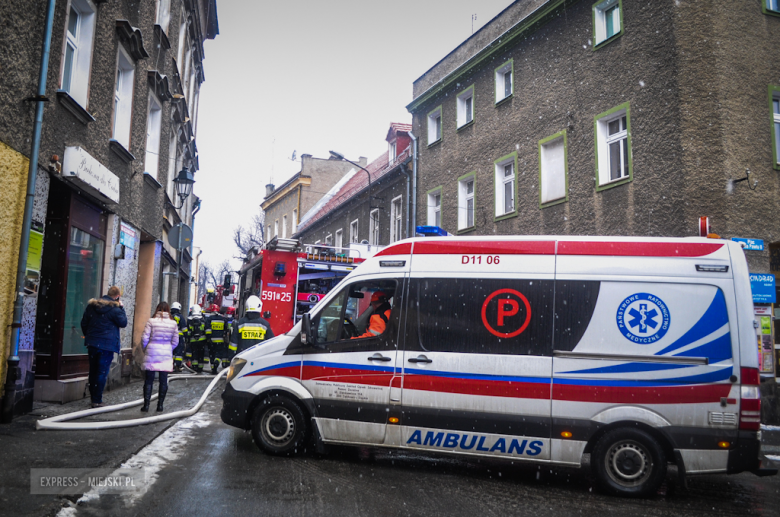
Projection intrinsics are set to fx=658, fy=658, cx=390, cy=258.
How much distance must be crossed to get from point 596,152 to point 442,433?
383 inches

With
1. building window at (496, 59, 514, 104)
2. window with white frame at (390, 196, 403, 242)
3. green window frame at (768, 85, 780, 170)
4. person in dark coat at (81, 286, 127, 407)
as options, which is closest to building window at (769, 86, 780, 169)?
green window frame at (768, 85, 780, 170)

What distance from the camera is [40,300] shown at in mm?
10125

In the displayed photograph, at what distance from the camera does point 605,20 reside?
14.6 metres

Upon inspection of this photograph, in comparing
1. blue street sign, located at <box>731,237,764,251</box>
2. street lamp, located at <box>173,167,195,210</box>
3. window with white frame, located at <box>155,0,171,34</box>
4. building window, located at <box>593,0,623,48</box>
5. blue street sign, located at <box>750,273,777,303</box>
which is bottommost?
blue street sign, located at <box>750,273,777,303</box>

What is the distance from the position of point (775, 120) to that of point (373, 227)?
57.0ft

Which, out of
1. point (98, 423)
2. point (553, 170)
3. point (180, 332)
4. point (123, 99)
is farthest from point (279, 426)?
point (553, 170)

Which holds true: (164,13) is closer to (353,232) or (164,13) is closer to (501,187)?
(501,187)

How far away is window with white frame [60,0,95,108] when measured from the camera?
9.91m

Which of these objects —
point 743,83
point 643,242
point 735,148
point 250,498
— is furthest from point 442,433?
point 743,83

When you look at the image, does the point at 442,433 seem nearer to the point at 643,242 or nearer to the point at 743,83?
the point at 643,242

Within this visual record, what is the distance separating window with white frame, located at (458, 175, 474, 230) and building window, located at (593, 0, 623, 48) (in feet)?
19.2

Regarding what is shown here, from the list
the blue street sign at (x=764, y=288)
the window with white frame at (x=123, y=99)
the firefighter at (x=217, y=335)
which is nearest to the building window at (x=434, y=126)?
the firefighter at (x=217, y=335)

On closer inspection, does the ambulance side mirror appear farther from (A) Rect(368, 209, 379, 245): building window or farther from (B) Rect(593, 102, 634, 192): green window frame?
(A) Rect(368, 209, 379, 245): building window

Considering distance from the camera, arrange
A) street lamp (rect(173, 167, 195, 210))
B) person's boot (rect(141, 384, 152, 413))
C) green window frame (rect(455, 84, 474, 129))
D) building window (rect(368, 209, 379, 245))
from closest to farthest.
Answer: person's boot (rect(141, 384, 152, 413)), street lamp (rect(173, 167, 195, 210)), green window frame (rect(455, 84, 474, 129)), building window (rect(368, 209, 379, 245))
